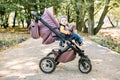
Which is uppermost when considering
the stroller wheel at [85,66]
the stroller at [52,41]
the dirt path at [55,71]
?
the stroller at [52,41]

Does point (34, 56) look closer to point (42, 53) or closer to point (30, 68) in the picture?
point (42, 53)

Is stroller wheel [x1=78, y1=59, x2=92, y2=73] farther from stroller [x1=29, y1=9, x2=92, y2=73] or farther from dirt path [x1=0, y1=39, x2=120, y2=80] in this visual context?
dirt path [x1=0, y1=39, x2=120, y2=80]

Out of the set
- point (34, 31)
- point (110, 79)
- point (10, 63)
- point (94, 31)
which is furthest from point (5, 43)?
point (94, 31)

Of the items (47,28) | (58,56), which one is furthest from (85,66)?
(47,28)

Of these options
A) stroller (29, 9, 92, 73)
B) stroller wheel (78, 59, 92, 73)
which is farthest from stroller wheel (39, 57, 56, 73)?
stroller wheel (78, 59, 92, 73)

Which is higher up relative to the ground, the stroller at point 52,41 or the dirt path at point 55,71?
the stroller at point 52,41

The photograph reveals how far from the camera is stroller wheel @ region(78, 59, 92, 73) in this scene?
7512 mm

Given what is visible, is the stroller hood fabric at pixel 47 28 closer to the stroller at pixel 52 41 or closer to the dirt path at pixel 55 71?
the stroller at pixel 52 41

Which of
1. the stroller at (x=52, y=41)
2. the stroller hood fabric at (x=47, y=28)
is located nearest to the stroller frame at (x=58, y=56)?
the stroller at (x=52, y=41)

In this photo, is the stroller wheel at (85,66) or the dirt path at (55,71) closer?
the dirt path at (55,71)

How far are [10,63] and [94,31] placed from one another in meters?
12.9

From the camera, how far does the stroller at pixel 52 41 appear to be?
738 centimetres

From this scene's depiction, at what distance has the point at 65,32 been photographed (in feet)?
24.0

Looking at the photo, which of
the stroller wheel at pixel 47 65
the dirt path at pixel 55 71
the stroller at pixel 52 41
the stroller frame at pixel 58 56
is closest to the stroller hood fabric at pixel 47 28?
the stroller at pixel 52 41
